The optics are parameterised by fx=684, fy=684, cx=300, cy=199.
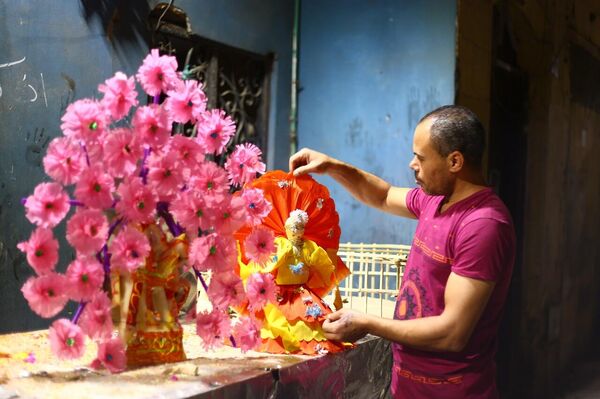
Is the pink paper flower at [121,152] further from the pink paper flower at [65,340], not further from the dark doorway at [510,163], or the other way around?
the dark doorway at [510,163]

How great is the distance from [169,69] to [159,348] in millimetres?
716

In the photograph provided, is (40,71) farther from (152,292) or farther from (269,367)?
(269,367)

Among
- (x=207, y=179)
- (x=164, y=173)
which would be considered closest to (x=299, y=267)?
(x=207, y=179)

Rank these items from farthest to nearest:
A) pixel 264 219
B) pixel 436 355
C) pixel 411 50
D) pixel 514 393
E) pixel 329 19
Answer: pixel 514 393
pixel 329 19
pixel 411 50
pixel 264 219
pixel 436 355

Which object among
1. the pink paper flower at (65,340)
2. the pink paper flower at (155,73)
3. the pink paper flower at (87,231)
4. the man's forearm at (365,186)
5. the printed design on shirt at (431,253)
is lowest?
the pink paper flower at (65,340)

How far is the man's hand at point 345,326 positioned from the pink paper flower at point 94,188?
29.7 inches

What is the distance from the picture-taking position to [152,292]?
69.3 inches

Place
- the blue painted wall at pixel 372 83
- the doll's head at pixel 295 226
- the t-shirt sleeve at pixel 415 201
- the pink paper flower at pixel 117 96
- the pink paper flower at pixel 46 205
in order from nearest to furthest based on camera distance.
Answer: the pink paper flower at pixel 46 205
the pink paper flower at pixel 117 96
the doll's head at pixel 295 226
the t-shirt sleeve at pixel 415 201
the blue painted wall at pixel 372 83

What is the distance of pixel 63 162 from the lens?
1.56m

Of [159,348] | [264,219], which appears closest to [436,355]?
[264,219]

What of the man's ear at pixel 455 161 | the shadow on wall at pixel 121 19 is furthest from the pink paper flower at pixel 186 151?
the shadow on wall at pixel 121 19

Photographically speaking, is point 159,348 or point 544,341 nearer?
point 159,348

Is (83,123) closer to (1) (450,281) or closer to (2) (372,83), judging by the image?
(1) (450,281)

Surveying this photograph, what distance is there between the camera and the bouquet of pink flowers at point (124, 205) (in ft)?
5.12
